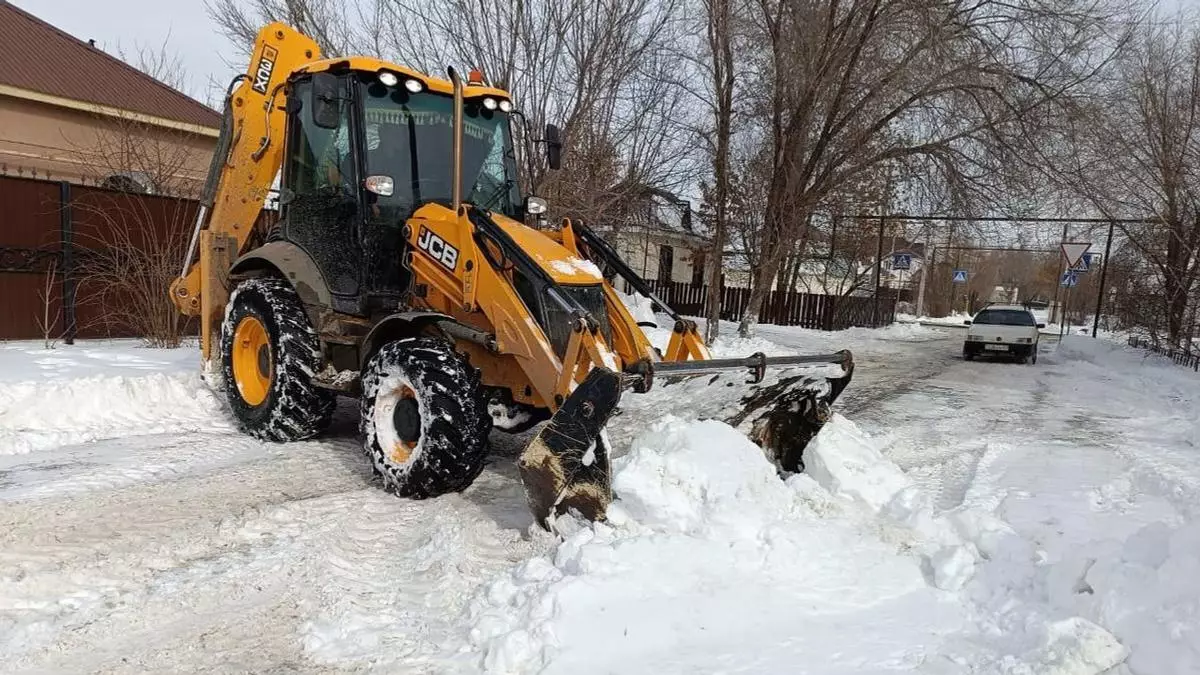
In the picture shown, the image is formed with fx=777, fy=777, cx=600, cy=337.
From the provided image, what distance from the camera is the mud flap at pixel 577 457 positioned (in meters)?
4.01

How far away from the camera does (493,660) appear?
297cm

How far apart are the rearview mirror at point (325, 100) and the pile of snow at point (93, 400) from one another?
3.06 metres

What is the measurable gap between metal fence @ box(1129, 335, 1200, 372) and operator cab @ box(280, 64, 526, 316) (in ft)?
44.5

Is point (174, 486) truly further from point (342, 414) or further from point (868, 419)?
point (868, 419)

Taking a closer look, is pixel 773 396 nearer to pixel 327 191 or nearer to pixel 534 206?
pixel 534 206

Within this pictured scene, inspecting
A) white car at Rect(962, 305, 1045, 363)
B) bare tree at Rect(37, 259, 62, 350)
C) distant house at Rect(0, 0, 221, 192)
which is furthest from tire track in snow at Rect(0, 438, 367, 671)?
white car at Rect(962, 305, 1045, 363)

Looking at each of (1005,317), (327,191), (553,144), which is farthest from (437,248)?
(1005,317)

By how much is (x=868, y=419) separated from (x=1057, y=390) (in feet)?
18.5

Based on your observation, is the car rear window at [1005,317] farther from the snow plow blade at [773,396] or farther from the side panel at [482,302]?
the side panel at [482,302]

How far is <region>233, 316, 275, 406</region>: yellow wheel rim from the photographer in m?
6.36

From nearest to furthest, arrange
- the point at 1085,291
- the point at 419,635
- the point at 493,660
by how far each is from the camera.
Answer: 1. the point at 493,660
2. the point at 419,635
3. the point at 1085,291

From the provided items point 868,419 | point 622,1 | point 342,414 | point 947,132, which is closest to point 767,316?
point 947,132

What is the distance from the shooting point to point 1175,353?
14.9m

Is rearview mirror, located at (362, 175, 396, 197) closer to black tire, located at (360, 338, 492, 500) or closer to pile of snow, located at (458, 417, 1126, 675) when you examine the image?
black tire, located at (360, 338, 492, 500)
